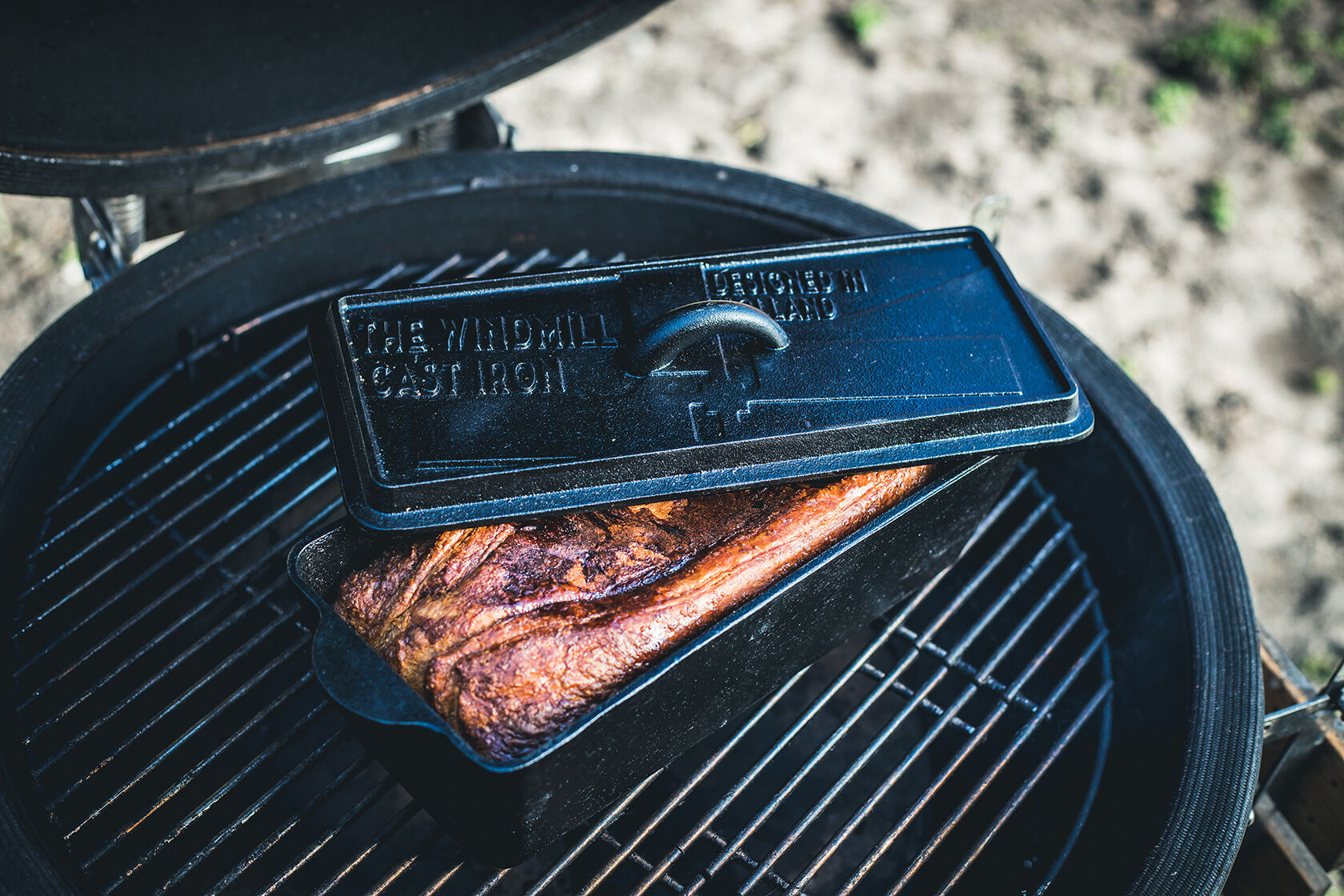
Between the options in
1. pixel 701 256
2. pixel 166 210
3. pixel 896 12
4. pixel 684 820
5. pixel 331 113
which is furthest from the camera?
pixel 896 12

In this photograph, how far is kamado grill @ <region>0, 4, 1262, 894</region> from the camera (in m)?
1.92

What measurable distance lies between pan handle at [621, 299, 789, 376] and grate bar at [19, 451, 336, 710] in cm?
97

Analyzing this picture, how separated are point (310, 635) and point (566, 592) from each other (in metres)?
0.66

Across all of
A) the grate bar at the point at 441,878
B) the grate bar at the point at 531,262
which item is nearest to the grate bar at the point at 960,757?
the grate bar at the point at 441,878

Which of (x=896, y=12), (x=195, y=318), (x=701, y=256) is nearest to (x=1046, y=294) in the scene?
(x=896, y=12)

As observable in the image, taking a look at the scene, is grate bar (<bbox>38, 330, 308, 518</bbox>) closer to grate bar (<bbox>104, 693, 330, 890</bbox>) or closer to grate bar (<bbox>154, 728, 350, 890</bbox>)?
grate bar (<bbox>104, 693, 330, 890</bbox>)

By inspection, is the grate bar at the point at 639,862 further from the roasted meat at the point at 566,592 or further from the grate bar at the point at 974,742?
the roasted meat at the point at 566,592

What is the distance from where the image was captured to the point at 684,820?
2.15 m

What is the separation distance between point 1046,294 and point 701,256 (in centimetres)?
296

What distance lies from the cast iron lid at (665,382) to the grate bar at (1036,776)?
66 cm

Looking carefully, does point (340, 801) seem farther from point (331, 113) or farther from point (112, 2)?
point (112, 2)

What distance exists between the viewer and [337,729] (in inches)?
86.5

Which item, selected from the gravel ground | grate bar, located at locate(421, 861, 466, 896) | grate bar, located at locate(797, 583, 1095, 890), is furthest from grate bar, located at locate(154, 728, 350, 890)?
the gravel ground

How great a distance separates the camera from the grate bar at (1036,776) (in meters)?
1.91
